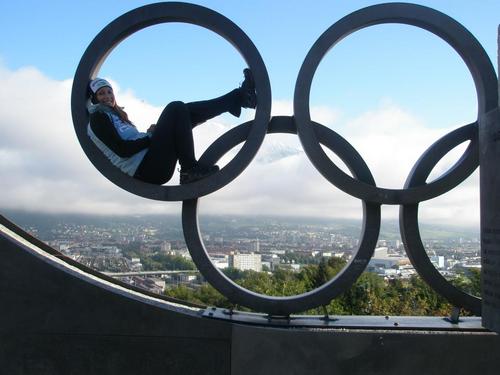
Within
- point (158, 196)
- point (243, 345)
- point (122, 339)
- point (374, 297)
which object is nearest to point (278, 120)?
point (158, 196)

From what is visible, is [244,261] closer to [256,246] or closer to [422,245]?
[256,246]

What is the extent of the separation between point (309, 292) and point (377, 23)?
3.39 meters

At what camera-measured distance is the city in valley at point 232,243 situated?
9648 millimetres

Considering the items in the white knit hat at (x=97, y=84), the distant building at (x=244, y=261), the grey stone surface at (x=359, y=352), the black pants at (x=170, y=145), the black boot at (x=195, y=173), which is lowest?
the grey stone surface at (x=359, y=352)

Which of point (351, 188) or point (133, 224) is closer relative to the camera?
point (351, 188)

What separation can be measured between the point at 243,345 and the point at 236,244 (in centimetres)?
331

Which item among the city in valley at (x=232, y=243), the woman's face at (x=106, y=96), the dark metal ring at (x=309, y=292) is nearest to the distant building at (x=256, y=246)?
the city in valley at (x=232, y=243)

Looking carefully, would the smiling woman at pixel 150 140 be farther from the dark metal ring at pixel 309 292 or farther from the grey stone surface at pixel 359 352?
the grey stone surface at pixel 359 352

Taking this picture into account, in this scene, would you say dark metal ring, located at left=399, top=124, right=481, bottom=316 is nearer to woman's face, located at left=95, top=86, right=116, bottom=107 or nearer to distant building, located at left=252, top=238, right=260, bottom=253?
distant building, located at left=252, top=238, right=260, bottom=253

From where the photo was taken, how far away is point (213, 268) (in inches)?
266

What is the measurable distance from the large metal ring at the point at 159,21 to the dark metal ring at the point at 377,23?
0.50m

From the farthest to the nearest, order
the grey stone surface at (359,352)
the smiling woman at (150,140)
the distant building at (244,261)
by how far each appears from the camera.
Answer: the distant building at (244,261) → the smiling woman at (150,140) → the grey stone surface at (359,352)

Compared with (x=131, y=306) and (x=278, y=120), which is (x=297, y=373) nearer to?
(x=131, y=306)

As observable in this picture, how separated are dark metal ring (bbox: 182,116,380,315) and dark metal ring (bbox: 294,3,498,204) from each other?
0.19 metres
